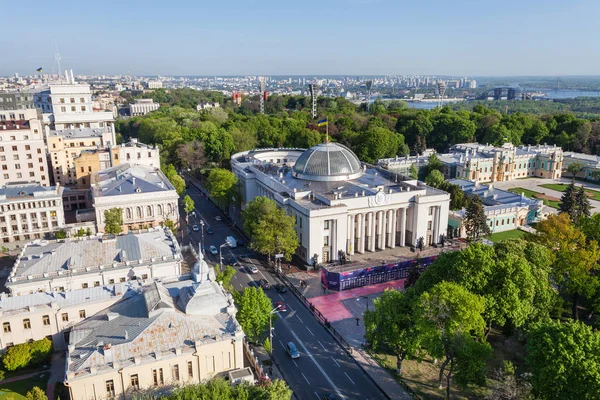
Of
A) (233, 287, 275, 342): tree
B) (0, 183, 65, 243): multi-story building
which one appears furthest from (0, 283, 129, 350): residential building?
(0, 183, 65, 243): multi-story building

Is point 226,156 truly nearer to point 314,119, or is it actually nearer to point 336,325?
point 314,119

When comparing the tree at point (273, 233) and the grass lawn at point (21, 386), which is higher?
the tree at point (273, 233)

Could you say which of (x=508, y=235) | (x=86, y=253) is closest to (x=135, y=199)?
(x=86, y=253)

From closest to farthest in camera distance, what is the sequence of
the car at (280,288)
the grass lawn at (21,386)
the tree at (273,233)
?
the grass lawn at (21,386) → the car at (280,288) → the tree at (273,233)

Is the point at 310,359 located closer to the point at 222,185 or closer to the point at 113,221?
the point at 113,221

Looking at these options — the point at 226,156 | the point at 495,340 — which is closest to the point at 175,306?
the point at 495,340

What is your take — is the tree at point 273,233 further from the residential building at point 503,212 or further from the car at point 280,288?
the residential building at point 503,212

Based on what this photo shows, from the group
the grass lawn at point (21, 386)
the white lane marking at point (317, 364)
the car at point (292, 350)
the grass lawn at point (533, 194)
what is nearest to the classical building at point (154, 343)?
the grass lawn at point (21, 386)
